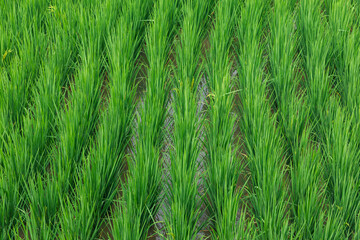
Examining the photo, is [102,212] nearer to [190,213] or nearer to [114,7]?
[190,213]

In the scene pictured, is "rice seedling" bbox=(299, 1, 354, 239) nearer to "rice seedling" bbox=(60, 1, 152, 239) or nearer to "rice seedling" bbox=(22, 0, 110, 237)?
"rice seedling" bbox=(60, 1, 152, 239)

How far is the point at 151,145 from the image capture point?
191 centimetres

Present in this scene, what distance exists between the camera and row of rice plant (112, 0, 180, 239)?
171 centimetres

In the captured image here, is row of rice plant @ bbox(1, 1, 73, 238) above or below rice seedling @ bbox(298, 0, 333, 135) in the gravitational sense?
below

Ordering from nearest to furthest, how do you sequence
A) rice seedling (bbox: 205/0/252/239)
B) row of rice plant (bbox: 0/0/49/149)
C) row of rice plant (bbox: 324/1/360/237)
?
rice seedling (bbox: 205/0/252/239) → row of rice plant (bbox: 324/1/360/237) → row of rice plant (bbox: 0/0/49/149)

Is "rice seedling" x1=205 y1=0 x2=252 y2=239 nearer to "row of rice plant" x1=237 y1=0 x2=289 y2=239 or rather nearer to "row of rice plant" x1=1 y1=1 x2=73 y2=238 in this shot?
"row of rice plant" x1=237 y1=0 x2=289 y2=239

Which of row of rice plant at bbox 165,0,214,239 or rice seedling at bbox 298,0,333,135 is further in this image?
rice seedling at bbox 298,0,333,135

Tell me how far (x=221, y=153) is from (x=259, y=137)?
0.19m

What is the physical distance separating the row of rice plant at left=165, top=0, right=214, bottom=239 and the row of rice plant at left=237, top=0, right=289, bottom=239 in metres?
0.23

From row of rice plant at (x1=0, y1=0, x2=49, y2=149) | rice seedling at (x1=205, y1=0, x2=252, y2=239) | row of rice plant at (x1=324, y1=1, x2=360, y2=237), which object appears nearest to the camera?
rice seedling at (x1=205, y1=0, x2=252, y2=239)

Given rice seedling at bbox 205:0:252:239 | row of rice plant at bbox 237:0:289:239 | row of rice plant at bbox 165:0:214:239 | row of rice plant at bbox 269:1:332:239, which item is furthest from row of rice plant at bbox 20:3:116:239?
row of rice plant at bbox 269:1:332:239

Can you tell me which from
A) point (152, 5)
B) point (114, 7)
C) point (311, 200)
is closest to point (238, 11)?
point (152, 5)

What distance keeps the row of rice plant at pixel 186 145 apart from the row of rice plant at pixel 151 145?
0.07m

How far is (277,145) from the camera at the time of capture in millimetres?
1983
